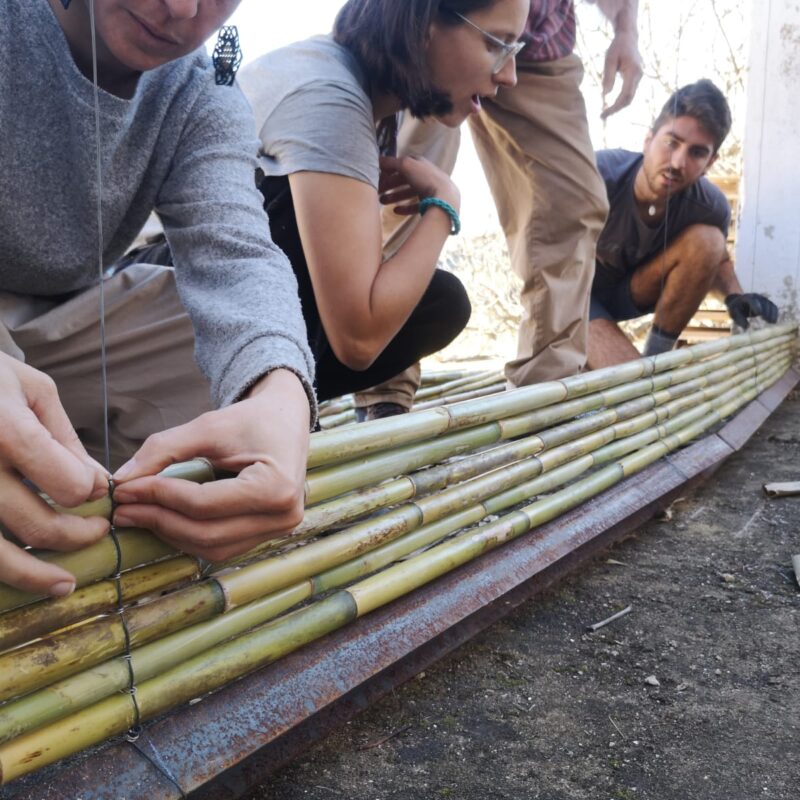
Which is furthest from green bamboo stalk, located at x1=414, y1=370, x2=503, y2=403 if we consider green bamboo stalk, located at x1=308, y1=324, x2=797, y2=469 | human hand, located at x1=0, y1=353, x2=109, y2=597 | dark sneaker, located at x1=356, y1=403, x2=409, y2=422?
human hand, located at x1=0, y1=353, x2=109, y2=597

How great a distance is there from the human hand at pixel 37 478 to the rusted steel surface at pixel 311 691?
220 mm

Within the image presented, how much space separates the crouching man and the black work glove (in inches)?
1.8

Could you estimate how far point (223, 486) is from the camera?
771mm

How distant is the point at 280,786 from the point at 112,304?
2.47ft

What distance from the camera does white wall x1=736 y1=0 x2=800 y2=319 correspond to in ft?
13.6

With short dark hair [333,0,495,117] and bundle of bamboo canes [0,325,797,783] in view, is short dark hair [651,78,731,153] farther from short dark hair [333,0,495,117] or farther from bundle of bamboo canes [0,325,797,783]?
short dark hair [333,0,495,117]

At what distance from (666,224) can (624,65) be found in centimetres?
90

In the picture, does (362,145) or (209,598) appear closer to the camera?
(209,598)

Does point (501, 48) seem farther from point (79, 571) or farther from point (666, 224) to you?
point (666, 224)

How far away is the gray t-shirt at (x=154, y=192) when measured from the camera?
1.02m

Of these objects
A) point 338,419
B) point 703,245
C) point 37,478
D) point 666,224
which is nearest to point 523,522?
point 37,478

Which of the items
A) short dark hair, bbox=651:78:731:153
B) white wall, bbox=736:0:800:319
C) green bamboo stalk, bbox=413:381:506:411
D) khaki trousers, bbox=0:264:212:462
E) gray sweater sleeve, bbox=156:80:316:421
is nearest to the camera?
gray sweater sleeve, bbox=156:80:316:421

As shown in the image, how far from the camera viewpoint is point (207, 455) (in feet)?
2.75

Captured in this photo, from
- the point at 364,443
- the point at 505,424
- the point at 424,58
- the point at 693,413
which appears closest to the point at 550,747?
the point at 364,443
